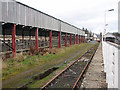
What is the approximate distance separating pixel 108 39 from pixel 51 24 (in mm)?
22106

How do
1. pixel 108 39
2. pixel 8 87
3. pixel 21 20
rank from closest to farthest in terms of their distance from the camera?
1. pixel 8 87
2. pixel 21 20
3. pixel 108 39

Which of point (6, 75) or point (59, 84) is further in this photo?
point (6, 75)

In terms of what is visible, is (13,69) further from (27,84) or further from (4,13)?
(4,13)

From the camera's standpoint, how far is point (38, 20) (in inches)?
Result: 698

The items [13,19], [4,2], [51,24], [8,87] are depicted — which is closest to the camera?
[8,87]

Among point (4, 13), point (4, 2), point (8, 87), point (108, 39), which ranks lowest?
point (8, 87)

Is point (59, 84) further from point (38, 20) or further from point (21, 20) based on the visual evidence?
point (38, 20)

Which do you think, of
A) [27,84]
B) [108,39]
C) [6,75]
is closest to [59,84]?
[27,84]

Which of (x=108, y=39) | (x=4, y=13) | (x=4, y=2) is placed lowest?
(x=108, y=39)

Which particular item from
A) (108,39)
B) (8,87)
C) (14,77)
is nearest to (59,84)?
(8,87)

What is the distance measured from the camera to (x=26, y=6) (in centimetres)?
1491

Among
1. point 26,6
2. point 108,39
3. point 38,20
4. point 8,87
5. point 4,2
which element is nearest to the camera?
point 8,87

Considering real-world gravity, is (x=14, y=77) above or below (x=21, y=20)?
below

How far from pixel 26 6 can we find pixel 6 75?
1033 cm
